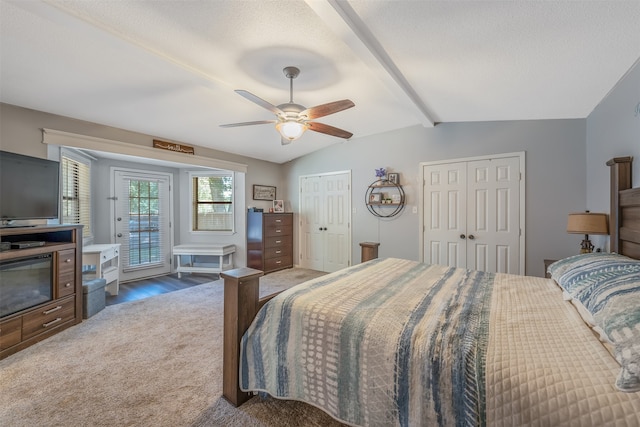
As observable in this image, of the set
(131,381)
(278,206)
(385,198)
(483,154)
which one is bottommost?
(131,381)

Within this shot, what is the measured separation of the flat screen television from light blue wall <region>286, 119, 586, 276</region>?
10.9 ft

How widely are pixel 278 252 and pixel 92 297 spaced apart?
291 cm

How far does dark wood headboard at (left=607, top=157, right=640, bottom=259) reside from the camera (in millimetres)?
1901

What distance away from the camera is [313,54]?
2.24 meters

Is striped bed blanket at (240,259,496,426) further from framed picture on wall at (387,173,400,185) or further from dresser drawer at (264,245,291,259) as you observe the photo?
dresser drawer at (264,245,291,259)

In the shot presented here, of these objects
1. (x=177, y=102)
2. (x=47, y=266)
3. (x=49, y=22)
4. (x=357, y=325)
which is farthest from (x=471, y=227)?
(x=47, y=266)

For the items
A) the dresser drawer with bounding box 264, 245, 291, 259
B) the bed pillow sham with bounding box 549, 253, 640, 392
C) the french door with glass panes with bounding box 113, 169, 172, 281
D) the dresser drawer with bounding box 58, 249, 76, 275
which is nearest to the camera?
the bed pillow sham with bounding box 549, 253, 640, 392

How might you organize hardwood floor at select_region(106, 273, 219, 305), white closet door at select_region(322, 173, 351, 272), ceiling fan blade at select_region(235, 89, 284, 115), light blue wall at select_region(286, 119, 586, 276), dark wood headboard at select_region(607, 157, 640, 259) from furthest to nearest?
white closet door at select_region(322, 173, 351, 272)
hardwood floor at select_region(106, 273, 219, 305)
light blue wall at select_region(286, 119, 586, 276)
ceiling fan blade at select_region(235, 89, 284, 115)
dark wood headboard at select_region(607, 157, 640, 259)

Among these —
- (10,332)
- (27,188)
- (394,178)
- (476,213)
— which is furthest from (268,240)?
(476,213)

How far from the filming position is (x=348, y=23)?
5.73 ft

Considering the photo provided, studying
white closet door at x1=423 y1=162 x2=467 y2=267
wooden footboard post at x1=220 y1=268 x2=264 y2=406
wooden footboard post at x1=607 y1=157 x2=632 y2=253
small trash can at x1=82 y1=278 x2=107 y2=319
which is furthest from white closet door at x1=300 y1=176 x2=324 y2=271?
wooden footboard post at x1=607 y1=157 x2=632 y2=253

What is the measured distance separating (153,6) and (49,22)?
77 centimetres

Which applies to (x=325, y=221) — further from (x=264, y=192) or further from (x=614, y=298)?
(x=614, y=298)

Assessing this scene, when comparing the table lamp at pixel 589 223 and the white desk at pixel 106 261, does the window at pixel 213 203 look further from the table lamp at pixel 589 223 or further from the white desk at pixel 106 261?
the table lamp at pixel 589 223
